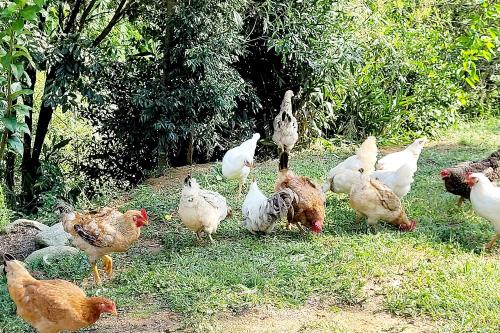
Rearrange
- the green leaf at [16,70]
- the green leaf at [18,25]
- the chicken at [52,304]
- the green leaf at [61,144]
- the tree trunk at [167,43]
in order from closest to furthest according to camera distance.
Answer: the chicken at [52,304] < the green leaf at [18,25] < the green leaf at [16,70] < the tree trunk at [167,43] < the green leaf at [61,144]

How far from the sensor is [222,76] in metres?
9.39

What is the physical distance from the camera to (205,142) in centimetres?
1009

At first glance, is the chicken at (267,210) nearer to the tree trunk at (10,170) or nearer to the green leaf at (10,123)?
the green leaf at (10,123)

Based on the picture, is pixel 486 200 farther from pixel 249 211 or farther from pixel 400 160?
pixel 249 211

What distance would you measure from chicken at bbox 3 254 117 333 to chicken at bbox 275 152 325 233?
2436mm

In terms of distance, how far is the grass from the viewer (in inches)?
197

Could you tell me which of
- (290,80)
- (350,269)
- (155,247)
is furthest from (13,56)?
(290,80)

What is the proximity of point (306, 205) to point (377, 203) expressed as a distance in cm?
73

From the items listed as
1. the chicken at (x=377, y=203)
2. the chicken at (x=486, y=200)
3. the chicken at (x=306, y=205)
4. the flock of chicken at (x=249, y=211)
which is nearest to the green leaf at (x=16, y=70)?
the flock of chicken at (x=249, y=211)

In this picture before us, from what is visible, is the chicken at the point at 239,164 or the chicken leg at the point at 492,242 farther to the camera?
the chicken at the point at 239,164

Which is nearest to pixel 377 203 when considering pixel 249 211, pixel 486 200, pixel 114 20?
A: pixel 486 200

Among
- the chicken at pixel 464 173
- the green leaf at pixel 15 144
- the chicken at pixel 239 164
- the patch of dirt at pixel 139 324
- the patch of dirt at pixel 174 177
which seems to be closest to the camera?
the patch of dirt at pixel 139 324

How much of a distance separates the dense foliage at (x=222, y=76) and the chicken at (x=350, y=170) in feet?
8.13

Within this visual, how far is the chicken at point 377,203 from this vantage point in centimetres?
645
